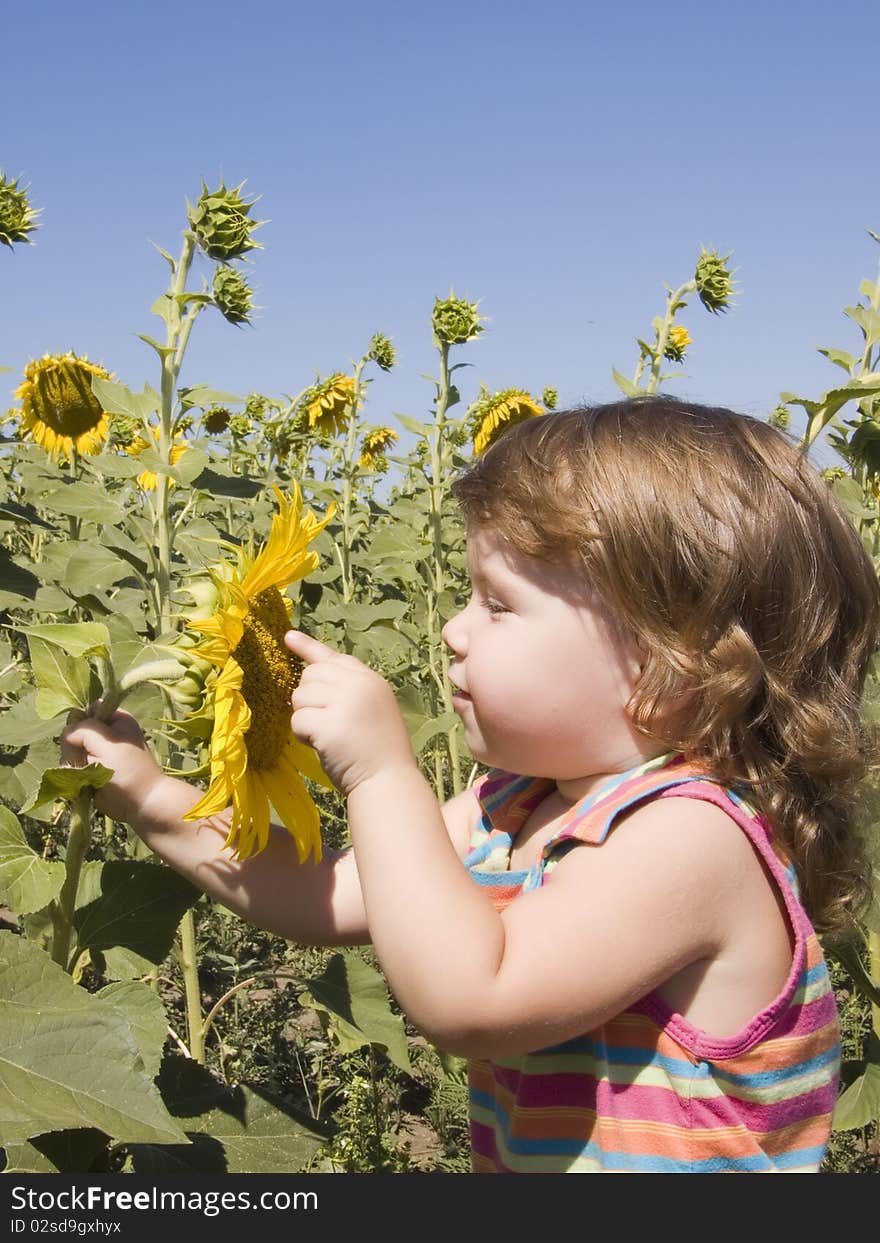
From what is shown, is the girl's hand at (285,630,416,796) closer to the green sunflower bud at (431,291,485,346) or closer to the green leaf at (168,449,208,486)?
the green leaf at (168,449,208,486)

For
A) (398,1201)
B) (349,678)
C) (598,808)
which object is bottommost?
Result: (398,1201)

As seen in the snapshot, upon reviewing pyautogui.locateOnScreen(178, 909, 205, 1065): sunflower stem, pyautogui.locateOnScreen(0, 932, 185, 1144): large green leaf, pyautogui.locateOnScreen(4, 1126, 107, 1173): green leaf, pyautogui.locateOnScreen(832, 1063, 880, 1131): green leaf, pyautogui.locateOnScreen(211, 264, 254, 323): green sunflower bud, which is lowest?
pyautogui.locateOnScreen(832, 1063, 880, 1131): green leaf

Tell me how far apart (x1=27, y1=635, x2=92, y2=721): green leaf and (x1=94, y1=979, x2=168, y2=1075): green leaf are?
12.3 inches

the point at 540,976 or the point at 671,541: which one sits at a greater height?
the point at 671,541

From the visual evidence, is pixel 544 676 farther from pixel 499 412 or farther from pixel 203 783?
pixel 499 412

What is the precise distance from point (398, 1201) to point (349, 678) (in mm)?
500

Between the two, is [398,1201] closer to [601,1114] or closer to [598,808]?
[601,1114]

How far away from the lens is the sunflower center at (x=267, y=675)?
113 centimetres

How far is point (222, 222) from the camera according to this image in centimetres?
192

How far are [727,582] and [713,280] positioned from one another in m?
2.53

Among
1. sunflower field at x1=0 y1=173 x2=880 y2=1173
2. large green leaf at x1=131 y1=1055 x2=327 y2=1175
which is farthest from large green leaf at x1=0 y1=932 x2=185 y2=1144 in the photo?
large green leaf at x1=131 y1=1055 x2=327 y2=1175

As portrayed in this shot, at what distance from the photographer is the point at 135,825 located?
1.31 meters

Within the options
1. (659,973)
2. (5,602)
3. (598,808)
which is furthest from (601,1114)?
(5,602)

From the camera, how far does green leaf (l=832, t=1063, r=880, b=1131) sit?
1963 millimetres
